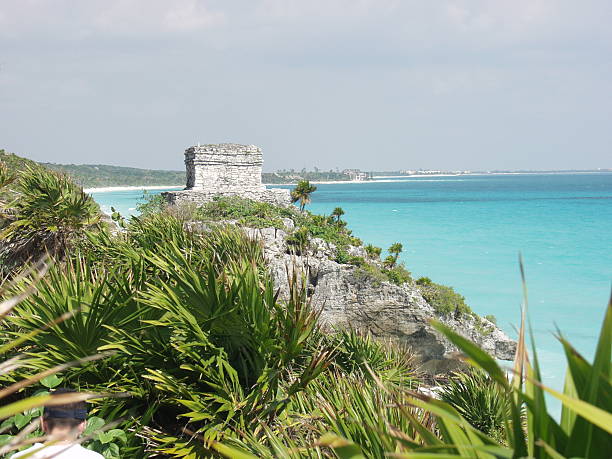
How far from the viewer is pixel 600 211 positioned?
65.2m

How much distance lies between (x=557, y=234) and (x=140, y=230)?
46.4 meters

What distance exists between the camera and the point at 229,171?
22.3m

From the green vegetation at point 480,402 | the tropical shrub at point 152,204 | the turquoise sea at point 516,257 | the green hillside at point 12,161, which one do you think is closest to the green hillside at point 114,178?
the turquoise sea at point 516,257

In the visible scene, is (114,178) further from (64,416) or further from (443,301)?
(64,416)

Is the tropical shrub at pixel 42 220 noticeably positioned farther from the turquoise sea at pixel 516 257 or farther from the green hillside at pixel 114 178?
the green hillside at pixel 114 178

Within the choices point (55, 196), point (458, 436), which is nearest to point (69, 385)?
point (458, 436)

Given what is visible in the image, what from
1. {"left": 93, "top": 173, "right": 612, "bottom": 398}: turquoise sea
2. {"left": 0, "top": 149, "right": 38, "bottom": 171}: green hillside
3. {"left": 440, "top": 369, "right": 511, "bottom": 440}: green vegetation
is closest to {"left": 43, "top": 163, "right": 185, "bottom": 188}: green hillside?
{"left": 93, "top": 173, "right": 612, "bottom": 398}: turquoise sea

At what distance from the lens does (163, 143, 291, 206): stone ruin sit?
71.9 ft

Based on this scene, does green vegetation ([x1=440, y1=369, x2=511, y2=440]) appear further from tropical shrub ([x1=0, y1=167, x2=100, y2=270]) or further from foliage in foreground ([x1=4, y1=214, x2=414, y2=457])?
tropical shrub ([x1=0, y1=167, x2=100, y2=270])

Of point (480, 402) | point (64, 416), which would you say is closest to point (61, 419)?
point (64, 416)

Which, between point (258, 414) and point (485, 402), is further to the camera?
point (485, 402)

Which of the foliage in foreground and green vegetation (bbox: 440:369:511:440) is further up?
the foliage in foreground

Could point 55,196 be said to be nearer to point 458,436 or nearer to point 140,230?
point 140,230

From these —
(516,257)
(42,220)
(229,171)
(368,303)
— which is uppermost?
(229,171)
